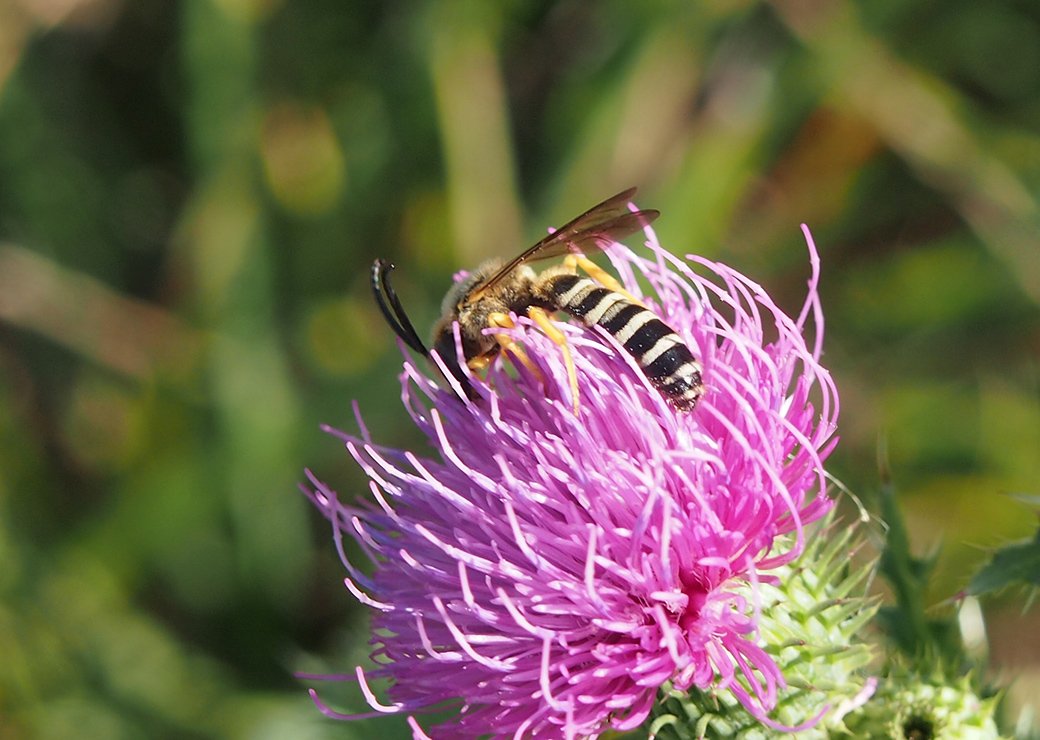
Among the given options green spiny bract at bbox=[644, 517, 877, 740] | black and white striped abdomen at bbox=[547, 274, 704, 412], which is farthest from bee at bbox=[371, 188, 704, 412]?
green spiny bract at bbox=[644, 517, 877, 740]

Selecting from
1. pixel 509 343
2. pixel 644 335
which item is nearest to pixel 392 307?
pixel 509 343

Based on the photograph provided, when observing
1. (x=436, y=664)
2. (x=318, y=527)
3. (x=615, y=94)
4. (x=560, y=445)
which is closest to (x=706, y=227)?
(x=615, y=94)

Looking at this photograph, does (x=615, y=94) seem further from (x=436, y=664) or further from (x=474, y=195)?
(x=436, y=664)

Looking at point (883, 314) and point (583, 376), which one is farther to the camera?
point (883, 314)

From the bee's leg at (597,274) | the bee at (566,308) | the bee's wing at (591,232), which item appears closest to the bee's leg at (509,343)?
the bee at (566,308)

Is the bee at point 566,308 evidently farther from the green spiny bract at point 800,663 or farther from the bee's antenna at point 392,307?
the green spiny bract at point 800,663
